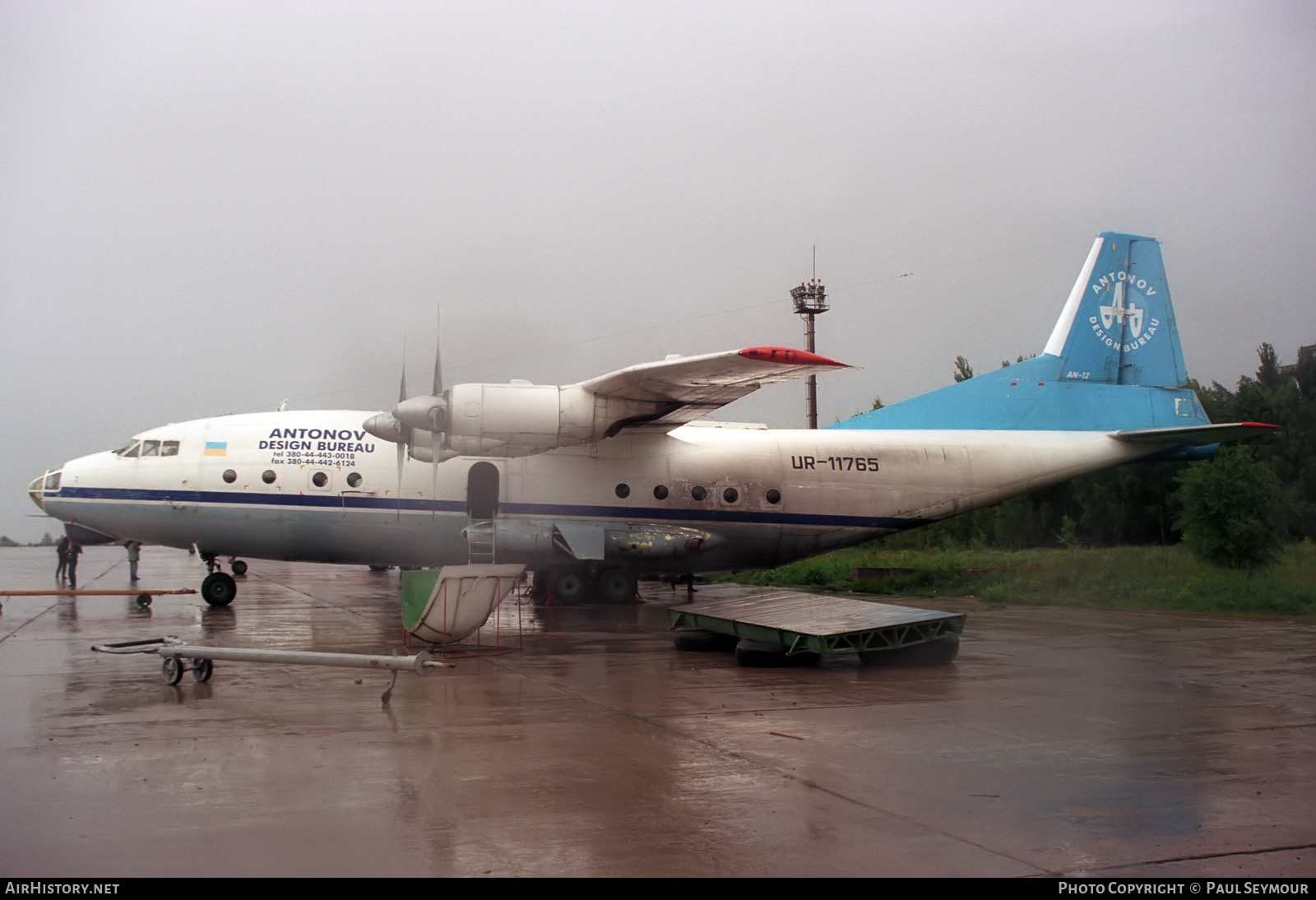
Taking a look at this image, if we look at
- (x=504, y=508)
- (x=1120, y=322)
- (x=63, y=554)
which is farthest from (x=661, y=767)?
(x=63, y=554)

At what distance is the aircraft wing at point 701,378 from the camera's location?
14.6 m

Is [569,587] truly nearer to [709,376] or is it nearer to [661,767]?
[709,376]

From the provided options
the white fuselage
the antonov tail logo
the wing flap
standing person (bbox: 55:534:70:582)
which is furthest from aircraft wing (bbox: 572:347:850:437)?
standing person (bbox: 55:534:70:582)

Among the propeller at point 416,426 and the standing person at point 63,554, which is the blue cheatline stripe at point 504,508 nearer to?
the propeller at point 416,426

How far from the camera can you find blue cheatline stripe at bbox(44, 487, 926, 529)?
17047 millimetres

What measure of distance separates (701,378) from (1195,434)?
9.72 m

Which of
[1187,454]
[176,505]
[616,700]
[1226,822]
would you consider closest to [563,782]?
[616,700]

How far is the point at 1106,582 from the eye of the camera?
21562 mm

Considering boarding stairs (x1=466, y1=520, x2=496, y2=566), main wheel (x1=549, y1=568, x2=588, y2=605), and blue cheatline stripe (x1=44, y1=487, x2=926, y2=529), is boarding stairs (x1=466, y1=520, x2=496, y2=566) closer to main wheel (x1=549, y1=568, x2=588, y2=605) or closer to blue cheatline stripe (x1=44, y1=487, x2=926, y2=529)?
blue cheatline stripe (x1=44, y1=487, x2=926, y2=529)

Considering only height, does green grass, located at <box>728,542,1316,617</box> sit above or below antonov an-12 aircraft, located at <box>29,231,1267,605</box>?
below

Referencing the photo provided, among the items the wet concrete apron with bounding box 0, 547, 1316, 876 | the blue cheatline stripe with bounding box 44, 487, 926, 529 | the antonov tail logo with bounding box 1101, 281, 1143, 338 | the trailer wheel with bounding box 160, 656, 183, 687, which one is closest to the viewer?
the wet concrete apron with bounding box 0, 547, 1316, 876

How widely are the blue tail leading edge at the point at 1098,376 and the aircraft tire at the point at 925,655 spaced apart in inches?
349

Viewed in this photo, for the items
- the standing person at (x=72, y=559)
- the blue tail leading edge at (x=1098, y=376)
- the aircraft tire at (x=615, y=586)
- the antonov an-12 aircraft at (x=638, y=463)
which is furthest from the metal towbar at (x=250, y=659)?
the standing person at (x=72, y=559)

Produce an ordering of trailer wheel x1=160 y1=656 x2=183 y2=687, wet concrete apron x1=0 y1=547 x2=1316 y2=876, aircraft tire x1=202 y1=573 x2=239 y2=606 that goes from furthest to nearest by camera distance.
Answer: aircraft tire x1=202 y1=573 x2=239 y2=606 < trailer wheel x1=160 y1=656 x2=183 y2=687 < wet concrete apron x1=0 y1=547 x2=1316 y2=876
